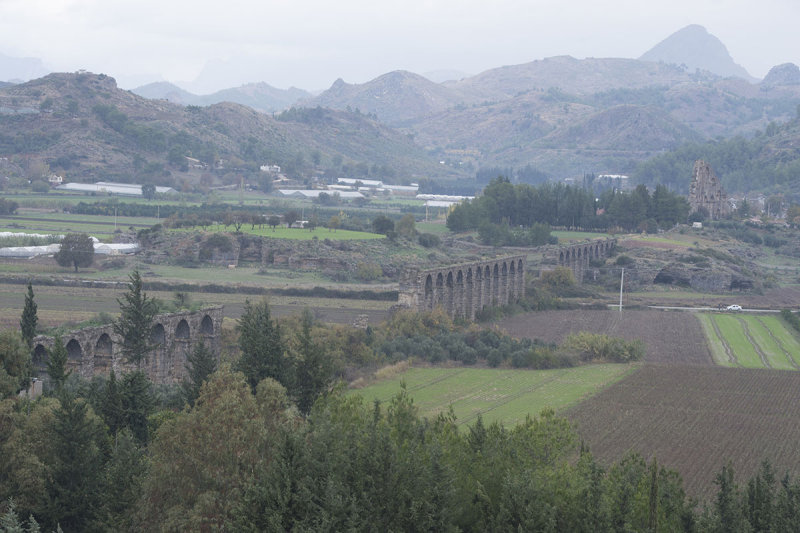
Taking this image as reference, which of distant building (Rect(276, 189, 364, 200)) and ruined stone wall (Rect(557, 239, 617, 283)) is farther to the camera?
distant building (Rect(276, 189, 364, 200))

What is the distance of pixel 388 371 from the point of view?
56.7 m

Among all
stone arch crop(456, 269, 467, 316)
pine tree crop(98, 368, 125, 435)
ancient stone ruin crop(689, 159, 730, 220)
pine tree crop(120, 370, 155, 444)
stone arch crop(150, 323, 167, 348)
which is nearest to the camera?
pine tree crop(98, 368, 125, 435)

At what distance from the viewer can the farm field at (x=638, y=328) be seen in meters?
68.4

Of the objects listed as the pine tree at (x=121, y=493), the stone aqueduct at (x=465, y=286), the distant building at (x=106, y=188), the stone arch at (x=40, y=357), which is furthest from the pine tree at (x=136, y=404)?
the distant building at (x=106, y=188)

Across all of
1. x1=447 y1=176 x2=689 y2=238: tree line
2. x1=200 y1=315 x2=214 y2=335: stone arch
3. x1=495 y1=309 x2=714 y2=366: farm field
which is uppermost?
x1=447 y1=176 x2=689 y2=238: tree line

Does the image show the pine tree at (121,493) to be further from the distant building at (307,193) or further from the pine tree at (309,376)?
the distant building at (307,193)

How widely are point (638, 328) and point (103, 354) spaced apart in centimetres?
4542

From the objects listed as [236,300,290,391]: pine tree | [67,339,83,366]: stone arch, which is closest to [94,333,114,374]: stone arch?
[67,339,83,366]: stone arch

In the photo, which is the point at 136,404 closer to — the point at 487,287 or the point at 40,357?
the point at 40,357

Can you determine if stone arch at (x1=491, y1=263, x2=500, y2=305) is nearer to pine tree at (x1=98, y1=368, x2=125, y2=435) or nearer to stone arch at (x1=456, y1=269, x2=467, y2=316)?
stone arch at (x1=456, y1=269, x2=467, y2=316)

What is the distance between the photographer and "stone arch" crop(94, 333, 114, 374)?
159 ft

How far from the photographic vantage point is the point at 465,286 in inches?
3182

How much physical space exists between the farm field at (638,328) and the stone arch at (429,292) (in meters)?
6.61

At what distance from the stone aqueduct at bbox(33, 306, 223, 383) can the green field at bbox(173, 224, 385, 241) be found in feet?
171
